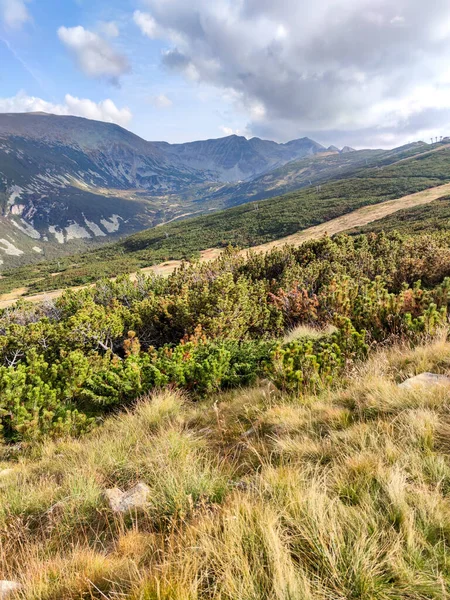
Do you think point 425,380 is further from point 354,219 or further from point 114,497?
point 354,219

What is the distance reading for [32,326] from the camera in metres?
11.2

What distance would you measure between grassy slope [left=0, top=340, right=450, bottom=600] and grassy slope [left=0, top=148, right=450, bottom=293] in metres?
69.4

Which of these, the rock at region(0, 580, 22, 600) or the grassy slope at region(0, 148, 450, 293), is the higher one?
the grassy slope at region(0, 148, 450, 293)

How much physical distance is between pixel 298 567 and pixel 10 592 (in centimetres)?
178

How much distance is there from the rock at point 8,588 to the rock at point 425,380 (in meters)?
3.77

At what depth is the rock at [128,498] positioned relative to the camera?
259cm

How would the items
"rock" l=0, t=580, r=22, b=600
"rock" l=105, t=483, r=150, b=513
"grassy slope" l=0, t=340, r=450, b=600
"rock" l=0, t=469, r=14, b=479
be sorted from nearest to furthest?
1. "grassy slope" l=0, t=340, r=450, b=600
2. "rock" l=0, t=580, r=22, b=600
3. "rock" l=105, t=483, r=150, b=513
4. "rock" l=0, t=469, r=14, b=479

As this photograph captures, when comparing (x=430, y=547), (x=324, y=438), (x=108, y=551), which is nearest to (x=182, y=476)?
(x=108, y=551)

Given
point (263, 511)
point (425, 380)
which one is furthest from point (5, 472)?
point (425, 380)

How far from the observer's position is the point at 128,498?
2721 mm

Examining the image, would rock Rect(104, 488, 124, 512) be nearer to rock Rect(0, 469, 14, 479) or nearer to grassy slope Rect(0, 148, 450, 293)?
rock Rect(0, 469, 14, 479)

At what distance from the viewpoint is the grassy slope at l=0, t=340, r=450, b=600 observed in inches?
64.2

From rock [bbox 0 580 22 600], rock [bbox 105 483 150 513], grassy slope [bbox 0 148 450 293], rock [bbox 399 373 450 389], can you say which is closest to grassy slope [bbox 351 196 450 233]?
grassy slope [bbox 0 148 450 293]

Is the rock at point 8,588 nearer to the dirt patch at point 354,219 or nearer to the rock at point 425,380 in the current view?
the rock at point 425,380
